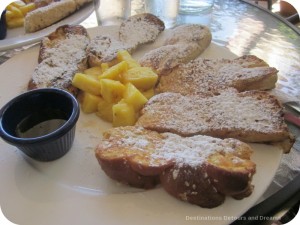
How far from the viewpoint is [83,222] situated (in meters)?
0.94

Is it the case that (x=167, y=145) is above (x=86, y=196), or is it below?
above

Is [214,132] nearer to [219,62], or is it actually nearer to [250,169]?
[250,169]

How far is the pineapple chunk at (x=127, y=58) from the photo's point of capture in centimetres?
140

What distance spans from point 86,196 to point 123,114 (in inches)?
13.2

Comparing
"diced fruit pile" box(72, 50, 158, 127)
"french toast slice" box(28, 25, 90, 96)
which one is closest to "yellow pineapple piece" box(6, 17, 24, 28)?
"french toast slice" box(28, 25, 90, 96)

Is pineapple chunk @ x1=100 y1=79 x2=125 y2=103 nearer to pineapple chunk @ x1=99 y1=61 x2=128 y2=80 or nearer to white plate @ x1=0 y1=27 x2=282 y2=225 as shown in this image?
pineapple chunk @ x1=99 y1=61 x2=128 y2=80

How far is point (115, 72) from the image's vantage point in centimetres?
132

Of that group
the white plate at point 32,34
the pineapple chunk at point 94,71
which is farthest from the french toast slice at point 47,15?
the pineapple chunk at point 94,71

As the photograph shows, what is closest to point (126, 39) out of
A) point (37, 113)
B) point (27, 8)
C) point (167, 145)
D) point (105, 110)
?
point (105, 110)

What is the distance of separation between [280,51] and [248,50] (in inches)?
6.7

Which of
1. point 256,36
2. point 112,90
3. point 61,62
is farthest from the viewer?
point 256,36

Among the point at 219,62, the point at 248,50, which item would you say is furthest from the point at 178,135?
the point at 248,50

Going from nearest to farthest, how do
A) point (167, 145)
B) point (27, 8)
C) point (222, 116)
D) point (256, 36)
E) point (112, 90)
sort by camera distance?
point (167, 145)
point (222, 116)
point (112, 90)
point (256, 36)
point (27, 8)

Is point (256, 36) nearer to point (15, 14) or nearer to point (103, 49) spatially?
point (103, 49)
